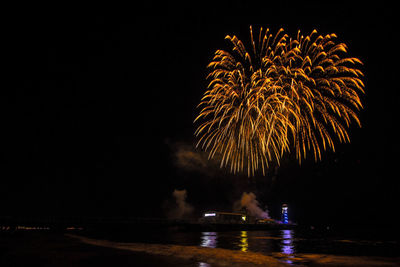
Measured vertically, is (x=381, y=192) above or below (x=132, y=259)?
above

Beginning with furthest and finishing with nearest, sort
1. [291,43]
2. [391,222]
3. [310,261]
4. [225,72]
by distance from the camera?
[391,222] → [225,72] → [291,43] → [310,261]

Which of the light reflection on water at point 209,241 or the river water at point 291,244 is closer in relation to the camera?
the river water at point 291,244

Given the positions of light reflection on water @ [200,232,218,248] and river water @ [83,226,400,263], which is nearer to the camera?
river water @ [83,226,400,263]

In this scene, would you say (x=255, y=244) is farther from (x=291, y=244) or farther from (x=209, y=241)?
(x=209, y=241)

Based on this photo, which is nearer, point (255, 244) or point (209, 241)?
point (255, 244)

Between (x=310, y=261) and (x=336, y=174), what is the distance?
7470 cm

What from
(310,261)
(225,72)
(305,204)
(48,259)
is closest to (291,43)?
(225,72)

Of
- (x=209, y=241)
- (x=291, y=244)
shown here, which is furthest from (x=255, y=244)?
(x=209, y=241)

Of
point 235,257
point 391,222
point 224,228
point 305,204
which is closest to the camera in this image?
point 235,257

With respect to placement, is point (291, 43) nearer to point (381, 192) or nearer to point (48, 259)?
point (48, 259)

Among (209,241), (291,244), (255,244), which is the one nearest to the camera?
(255,244)

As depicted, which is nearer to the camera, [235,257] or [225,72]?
[235,257]

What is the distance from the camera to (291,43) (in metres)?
24.3

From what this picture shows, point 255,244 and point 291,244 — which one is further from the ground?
point 291,244
